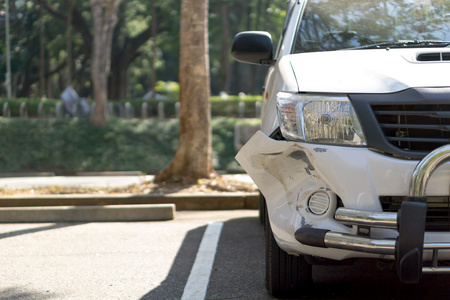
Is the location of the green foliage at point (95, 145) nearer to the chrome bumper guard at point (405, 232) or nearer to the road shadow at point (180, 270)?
the road shadow at point (180, 270)

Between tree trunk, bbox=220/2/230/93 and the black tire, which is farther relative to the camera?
tree trunk, bbox=220/2/230/93

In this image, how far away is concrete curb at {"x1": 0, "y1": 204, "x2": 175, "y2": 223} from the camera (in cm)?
759

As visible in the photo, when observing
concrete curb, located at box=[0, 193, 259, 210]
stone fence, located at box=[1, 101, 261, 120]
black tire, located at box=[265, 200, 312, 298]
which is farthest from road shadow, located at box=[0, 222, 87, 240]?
stone fence, located at box=[1, 101, 261, 120]

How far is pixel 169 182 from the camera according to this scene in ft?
32.2

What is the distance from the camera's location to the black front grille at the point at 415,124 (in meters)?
3.41

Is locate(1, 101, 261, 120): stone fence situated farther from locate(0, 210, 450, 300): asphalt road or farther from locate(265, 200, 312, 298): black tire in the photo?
locate(265, 200, 312, 298): black tire

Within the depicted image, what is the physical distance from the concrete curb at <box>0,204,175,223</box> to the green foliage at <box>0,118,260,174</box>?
643 cm

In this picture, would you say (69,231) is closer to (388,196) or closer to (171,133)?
(388,196)

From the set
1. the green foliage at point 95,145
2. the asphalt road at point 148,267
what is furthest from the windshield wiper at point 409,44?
the green foliage at point 95,145

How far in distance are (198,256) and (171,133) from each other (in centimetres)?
1051

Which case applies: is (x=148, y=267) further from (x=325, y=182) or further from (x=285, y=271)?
(x=325, y=182)

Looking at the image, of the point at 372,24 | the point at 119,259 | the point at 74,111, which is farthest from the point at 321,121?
the point at 74,111

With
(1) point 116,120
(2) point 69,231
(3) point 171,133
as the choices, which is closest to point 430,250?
(2) point 69,231

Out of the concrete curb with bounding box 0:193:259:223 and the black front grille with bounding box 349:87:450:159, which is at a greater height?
the black front grille with bounding box 349:87:450:159
